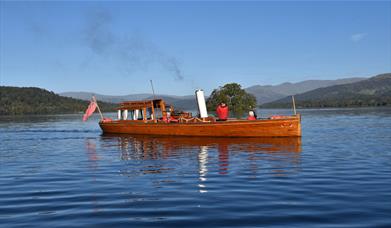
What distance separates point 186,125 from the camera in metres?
37.0

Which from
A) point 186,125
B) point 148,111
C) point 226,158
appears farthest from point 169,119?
point 226,158

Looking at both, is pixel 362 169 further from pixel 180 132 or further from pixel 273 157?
pixel 180 132

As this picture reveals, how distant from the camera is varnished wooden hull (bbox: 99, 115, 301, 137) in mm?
32688

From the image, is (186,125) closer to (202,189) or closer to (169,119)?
(169,119)

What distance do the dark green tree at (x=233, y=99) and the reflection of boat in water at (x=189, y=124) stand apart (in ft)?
327

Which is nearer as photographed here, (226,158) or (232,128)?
(226,158)

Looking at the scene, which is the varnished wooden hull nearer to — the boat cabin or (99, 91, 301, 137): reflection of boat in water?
(99, 91, 301, 137): reflection of boat in water

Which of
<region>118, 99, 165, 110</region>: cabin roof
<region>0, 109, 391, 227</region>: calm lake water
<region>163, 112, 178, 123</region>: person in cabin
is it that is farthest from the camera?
<region>118, 99, 165, 110</region>: cabin roof

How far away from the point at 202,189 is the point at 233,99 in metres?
135

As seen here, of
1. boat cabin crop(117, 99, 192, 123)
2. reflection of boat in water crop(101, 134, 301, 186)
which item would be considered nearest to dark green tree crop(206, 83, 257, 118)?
boat cabin crop(117, 99, 192, 123)

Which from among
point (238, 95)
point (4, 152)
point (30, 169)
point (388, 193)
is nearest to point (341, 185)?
point (388, 193)

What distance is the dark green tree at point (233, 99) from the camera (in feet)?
474

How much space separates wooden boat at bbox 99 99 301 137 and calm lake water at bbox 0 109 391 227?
8.84 meters

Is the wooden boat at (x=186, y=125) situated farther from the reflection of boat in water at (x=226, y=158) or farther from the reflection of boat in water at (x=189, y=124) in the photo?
the reflection of boat in water at (x=226, y=158)
